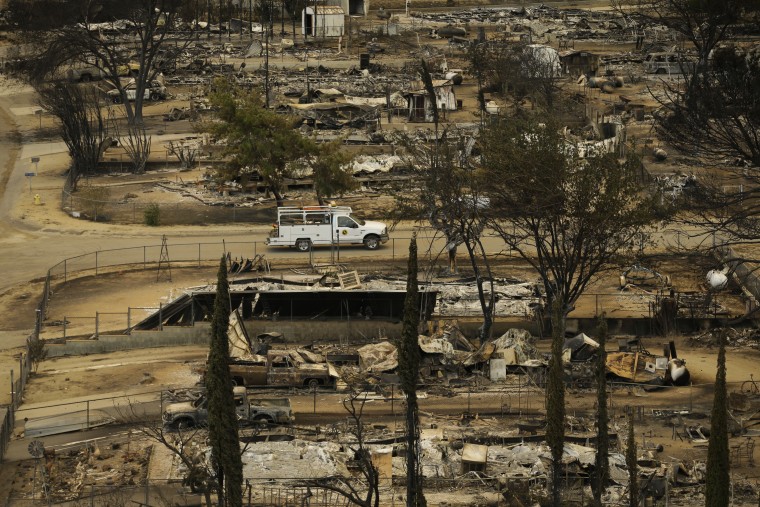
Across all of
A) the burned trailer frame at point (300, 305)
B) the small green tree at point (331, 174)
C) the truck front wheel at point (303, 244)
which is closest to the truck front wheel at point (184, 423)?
the burned trailer frame at point (300, 305)

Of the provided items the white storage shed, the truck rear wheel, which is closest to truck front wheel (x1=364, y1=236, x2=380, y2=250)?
the truck rear wheel

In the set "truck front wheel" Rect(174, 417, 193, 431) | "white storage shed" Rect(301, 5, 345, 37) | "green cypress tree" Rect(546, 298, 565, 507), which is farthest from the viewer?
"white storage shed" Rect(301, 5, 345, 37)

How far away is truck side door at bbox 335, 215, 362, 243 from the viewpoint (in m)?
59.1

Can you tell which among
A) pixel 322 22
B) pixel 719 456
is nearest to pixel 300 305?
pixel 719 456

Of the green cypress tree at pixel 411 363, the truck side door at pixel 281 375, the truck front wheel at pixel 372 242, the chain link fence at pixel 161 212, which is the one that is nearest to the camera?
the green cypress tree at pixel 411 363

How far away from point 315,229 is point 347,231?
3.73 feet

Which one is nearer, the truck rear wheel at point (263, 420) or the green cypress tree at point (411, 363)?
the green cypress tree at point (411, 363)

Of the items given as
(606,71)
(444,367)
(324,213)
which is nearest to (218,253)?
(324,213)

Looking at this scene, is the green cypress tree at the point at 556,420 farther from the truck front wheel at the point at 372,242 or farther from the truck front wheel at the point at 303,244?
the truck front wheel at the point at 303,244

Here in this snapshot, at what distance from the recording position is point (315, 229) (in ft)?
194

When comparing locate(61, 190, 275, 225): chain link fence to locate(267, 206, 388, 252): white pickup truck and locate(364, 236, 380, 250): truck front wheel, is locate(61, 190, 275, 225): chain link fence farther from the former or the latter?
locate(364, 236, 380, 250): truck front wheel

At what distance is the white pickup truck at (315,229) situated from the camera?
59062mm

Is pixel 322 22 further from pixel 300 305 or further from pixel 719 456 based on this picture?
pixel 719 456

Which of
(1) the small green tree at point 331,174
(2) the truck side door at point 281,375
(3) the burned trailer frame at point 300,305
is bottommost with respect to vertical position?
(2) the truck side door at point 281,375
